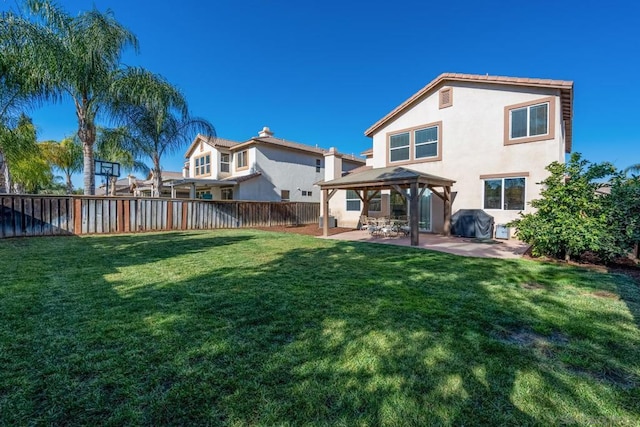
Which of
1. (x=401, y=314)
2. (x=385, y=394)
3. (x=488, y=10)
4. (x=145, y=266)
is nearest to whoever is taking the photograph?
(x=385, y=394)

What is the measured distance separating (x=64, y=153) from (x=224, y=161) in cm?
1866

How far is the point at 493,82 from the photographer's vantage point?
11.5 m

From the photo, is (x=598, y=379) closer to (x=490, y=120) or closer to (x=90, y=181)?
(x=490, y=120)

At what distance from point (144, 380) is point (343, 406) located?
5.04 ft

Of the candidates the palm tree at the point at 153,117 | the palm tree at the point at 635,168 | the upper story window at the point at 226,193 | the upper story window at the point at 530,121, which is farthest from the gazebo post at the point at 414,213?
the palm tree at the point at 635,168

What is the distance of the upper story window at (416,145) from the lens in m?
13.3

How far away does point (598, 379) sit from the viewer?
2.39 metres

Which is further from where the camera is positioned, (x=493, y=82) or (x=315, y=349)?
(x=493, y=82)

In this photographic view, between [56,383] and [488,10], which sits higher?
[488,10]

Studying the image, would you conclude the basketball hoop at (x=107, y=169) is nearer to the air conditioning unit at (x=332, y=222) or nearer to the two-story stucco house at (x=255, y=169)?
the two-story stucco house at (x=255, y=169)

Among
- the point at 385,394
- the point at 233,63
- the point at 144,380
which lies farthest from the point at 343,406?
the point at 233,63

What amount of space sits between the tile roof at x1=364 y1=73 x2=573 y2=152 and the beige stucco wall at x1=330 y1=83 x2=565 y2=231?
0.81 ft

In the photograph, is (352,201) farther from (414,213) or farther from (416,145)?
(414,213)

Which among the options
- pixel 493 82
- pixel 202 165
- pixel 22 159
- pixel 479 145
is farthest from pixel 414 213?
pixel 22 159
